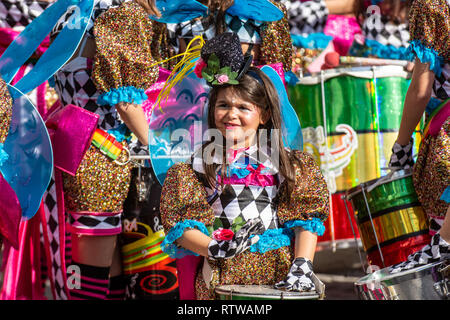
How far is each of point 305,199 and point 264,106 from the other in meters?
0.41

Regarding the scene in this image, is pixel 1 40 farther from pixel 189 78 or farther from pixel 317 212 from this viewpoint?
pixel 317 212

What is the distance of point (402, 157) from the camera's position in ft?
9.70

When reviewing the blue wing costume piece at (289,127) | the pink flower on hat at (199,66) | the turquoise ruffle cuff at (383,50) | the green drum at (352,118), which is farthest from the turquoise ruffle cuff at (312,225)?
the turquoise ruffle cuff at (383,50)

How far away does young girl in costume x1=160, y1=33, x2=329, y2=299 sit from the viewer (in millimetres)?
2357

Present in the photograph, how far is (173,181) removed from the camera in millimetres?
2430

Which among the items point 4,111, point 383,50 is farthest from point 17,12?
point 383,50

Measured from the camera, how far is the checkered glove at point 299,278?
2.19 metres

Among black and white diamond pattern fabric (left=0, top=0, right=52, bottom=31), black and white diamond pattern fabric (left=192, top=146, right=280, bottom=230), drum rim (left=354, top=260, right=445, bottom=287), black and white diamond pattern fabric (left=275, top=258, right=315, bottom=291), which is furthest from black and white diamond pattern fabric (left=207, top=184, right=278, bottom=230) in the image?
black and white diamond pattern fabric (left=0, top=0, right=52, bottom=31)

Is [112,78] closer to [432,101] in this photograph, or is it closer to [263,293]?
[263,293]

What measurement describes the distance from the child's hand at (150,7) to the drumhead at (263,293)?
4.21 feet

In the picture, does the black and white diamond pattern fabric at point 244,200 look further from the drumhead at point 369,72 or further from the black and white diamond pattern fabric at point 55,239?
the drumhead at point 369,72

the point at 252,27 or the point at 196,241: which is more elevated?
the point at 252,27
